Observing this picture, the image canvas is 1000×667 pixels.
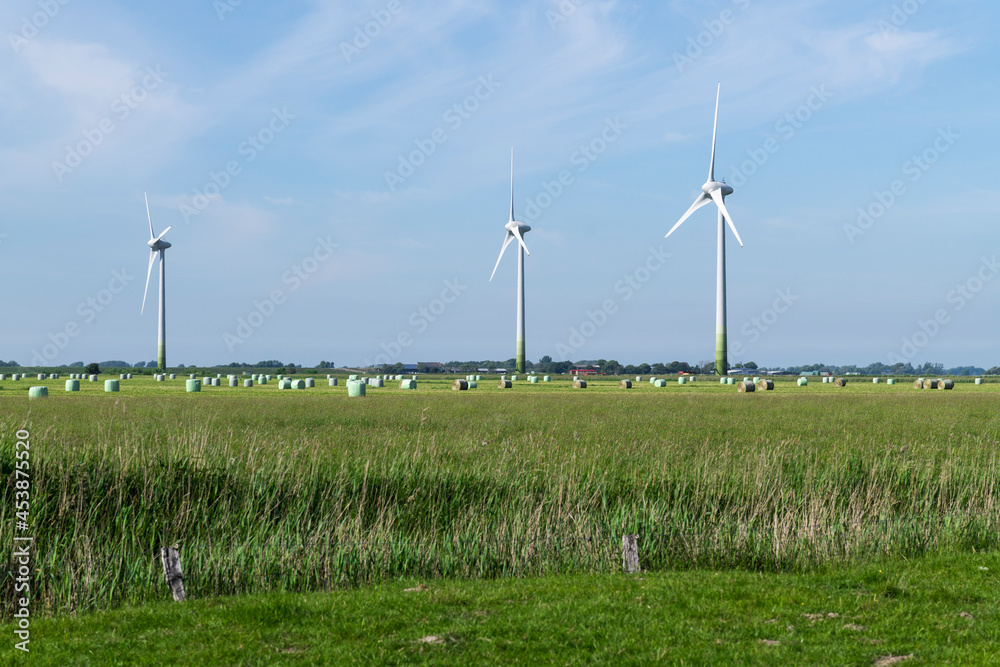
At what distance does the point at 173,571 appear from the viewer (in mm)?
11930

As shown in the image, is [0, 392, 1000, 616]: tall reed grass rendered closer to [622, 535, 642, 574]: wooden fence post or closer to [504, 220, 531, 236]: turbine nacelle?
[622, 535, 642, 574]: wooden fence post

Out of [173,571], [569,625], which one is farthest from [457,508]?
[569,625]

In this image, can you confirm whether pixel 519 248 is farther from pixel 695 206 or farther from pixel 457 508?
pixel 457 508

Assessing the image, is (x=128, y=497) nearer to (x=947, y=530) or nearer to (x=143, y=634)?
(x=143, y=634)

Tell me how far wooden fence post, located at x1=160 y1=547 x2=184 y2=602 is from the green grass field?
345 mm

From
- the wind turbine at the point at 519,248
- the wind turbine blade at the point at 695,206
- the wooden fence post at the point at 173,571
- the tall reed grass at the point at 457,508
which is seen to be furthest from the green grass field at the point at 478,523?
the wind turbine at the point at 519,248

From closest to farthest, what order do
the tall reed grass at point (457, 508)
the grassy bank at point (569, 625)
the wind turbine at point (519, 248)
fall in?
the grassy bank at point (569, 625)
the tall reed grass at point (457, 508)
the wind turbine at point (519, 248)

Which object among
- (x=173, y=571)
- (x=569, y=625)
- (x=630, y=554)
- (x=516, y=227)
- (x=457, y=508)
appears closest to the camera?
(x=569, y=625)

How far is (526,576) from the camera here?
13.8m

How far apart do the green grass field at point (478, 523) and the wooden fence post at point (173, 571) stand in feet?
1.13

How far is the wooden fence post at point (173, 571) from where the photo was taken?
11.8 metres

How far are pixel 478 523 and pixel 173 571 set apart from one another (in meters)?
6.39

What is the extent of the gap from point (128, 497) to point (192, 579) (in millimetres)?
5627

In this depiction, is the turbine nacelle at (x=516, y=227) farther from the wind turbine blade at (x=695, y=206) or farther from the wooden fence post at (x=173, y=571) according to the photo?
the wooden fence post at (x=173, y=571)
